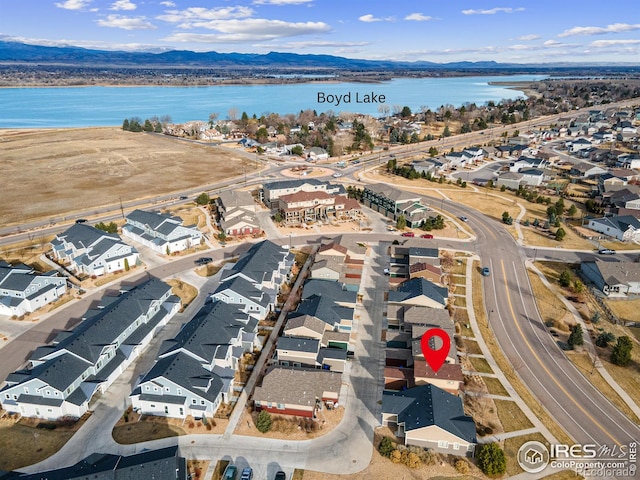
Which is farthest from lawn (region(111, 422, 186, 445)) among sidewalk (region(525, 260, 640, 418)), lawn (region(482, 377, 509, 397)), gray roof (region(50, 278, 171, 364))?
sidewalk (region(525, 260, 640, 418))

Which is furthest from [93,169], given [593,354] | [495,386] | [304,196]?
[593,354]

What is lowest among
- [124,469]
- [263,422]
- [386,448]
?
[386,448]

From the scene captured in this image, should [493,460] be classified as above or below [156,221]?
below

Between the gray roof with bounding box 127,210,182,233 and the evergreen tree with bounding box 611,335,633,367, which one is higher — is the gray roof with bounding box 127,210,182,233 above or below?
above

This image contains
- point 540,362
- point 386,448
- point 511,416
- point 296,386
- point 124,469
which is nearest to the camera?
point 124,469

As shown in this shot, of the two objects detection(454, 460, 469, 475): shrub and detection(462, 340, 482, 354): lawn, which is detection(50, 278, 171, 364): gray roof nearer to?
detection(454, 460, 469, 475): shrub

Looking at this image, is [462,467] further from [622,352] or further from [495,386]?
[622,352]

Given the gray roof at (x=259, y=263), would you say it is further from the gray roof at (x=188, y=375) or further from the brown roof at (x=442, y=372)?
the brown roof at (x=442, y=372)
